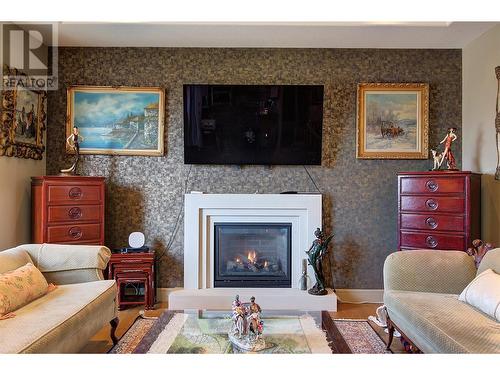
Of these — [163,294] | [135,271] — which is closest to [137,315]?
[135,271]

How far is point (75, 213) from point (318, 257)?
2.36 m

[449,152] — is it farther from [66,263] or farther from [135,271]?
[66,263]

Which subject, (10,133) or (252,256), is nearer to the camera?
(10,133)

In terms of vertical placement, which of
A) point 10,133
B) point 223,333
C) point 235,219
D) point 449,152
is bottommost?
point 223,333

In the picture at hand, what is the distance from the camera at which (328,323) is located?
214cm

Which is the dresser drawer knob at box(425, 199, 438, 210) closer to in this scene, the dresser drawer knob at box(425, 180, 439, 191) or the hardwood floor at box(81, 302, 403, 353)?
the dresser drawer knob at box(425, 180, 439, 191)

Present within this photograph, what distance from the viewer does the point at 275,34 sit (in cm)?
344

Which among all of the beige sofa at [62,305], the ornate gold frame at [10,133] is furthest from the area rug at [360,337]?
the ornate gold frame at [10,133]

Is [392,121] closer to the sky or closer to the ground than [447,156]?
closer to the sky

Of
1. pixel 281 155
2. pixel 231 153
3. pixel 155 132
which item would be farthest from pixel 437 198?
pixel 155 132

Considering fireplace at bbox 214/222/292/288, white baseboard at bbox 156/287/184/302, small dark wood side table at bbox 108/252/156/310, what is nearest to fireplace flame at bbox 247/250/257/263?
fireplace at bbox 214/222/292/288

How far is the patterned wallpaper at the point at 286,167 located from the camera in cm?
377

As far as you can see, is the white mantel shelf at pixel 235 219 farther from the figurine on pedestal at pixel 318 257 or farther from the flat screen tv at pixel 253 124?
the flat screen tv at pixel 253 124

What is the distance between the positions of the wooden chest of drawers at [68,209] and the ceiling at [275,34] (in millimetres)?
1426
